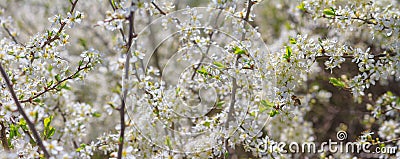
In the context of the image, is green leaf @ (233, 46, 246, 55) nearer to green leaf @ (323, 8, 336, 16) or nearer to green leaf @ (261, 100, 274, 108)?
green leaf @ (261, 100, 274, 108)

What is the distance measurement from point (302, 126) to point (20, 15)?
335 cm

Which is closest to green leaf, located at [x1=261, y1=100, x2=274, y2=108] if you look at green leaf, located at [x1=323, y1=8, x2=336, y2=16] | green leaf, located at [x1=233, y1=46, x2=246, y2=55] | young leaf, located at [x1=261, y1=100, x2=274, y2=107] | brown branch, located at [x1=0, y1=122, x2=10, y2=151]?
young leaf, located at [x1=261, y1=100, x2=274, y2=107]

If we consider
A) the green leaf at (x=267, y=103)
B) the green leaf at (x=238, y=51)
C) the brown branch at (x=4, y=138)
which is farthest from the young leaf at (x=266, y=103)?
the brown branch at (x=4, y=138)

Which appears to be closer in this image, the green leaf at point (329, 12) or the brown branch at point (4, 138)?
the brown branch at point (4, 138)

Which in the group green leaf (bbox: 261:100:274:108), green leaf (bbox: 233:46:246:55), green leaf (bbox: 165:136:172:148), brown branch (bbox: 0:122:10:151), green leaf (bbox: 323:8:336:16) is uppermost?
green leaf (bbox: 323:8:336:16)

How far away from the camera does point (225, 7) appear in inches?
84.9

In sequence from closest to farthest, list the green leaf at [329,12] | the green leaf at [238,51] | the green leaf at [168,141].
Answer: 1. the green leaf at [238,51]
2. the green leaf at [329,12]
3. the green leaf at [168,141]

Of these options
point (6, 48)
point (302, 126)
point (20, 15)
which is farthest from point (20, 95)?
point (20, 15)

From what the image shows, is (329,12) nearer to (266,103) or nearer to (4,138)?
(266,103)

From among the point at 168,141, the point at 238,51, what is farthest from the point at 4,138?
the point at 238,51

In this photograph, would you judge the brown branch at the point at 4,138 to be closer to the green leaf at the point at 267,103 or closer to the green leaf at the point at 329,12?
the green leaf at the point at 267,103

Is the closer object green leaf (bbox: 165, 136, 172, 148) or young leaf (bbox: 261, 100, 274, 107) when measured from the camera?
young leaf (bbox: 261, 100, 274, 107)

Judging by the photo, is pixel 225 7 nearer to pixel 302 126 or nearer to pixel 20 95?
pixel 20 95

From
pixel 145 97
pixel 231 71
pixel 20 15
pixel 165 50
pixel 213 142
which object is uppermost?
pixel 20 15
